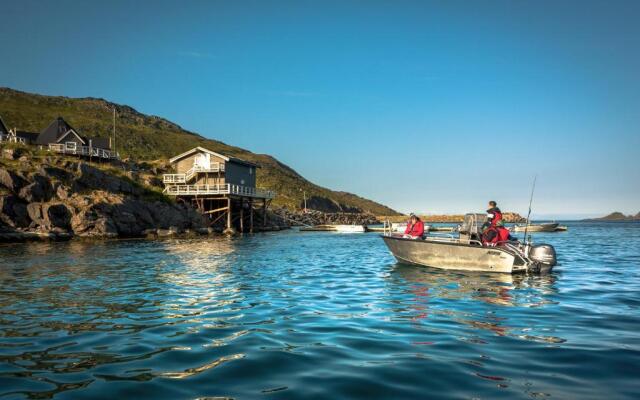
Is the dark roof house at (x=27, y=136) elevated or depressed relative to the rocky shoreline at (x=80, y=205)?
elevated

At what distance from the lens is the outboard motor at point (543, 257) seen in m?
17.4

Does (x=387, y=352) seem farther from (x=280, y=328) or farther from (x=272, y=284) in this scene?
(x=272, y=284)

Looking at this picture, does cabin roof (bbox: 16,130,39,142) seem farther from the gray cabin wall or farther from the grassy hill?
the gray cabin wall

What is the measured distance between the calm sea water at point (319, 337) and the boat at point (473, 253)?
2.44ft

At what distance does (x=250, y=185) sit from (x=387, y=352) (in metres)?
59.2

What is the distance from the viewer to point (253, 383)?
579cm

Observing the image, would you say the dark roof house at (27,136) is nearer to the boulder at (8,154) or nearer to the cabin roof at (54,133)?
the cabin roof at (54,133)

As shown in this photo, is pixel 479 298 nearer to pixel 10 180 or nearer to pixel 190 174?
pixel 10 180

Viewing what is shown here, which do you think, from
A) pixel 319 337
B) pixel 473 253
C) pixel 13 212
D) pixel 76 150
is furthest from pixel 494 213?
pixel 76 150

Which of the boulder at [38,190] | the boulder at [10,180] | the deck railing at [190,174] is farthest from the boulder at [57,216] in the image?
the deck railing at [190,174]

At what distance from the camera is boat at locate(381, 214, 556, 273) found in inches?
677

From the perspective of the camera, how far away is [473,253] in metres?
17.9

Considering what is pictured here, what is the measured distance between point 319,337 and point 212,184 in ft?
169

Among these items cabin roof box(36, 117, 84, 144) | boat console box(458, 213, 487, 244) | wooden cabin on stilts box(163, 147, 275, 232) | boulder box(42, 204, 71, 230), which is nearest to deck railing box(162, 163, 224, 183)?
wooden cabin on stilts box(163, 147, 275, 232)
